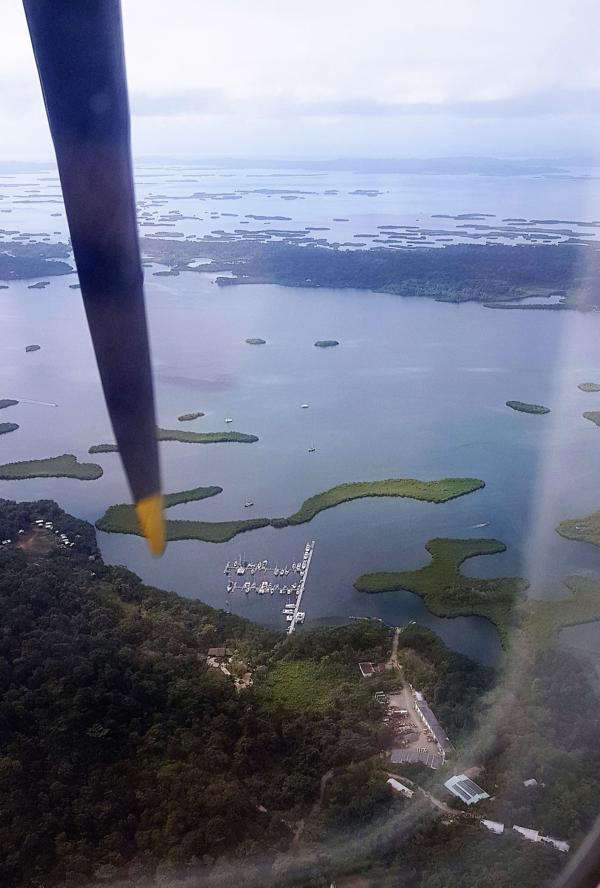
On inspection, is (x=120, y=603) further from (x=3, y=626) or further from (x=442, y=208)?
(x=442, y=208)

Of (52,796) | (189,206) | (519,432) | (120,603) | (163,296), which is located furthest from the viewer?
(189,206)

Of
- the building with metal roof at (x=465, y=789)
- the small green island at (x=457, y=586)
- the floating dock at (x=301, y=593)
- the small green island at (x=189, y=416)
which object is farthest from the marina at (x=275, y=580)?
the small green island at (x=189, y=416)

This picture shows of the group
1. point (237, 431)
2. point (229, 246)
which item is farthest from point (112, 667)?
point (229, 246)

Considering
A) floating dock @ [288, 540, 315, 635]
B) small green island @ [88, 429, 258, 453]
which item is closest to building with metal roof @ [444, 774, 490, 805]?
floating dock @ [288, 540, 315, 635]

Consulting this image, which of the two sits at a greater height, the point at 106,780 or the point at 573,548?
the point at 106,780

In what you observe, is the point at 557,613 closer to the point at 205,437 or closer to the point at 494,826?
the point at 494,826

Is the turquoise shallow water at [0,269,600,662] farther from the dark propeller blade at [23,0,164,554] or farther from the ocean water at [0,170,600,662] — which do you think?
the dark propeller blade at [23,0,164,554]
